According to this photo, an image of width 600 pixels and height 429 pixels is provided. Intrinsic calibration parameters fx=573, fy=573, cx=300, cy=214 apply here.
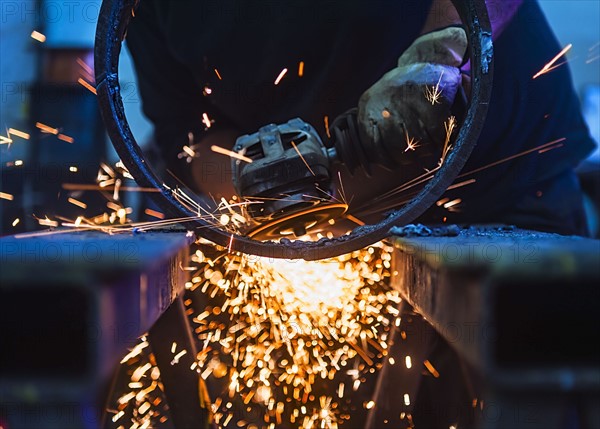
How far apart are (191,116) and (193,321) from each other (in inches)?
27.5

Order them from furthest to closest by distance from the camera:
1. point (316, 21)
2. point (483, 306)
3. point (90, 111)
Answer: point (90, 111), point (316, 21), point (483, 306)

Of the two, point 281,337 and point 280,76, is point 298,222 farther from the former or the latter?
point 280,76

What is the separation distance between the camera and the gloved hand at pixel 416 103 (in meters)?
1.26

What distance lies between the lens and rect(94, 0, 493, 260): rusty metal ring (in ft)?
3.44

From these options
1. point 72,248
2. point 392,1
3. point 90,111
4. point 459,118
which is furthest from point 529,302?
point 90,111

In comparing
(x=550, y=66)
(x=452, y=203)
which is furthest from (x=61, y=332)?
(x=550, y=66)

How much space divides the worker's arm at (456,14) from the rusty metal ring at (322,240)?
42 cm

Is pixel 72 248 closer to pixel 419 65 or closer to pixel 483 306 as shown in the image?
pixel 483 306

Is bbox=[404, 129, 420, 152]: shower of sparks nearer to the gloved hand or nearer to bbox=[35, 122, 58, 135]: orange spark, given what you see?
the gloved hand

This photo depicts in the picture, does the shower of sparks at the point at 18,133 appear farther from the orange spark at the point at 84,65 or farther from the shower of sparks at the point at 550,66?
the shower of sparks at the point at 550,66

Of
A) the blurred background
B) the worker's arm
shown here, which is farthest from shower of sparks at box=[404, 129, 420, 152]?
A: the blurred background

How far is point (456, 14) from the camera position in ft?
4.94

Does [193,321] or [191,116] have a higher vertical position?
[191,116]

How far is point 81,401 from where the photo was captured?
608 mm
